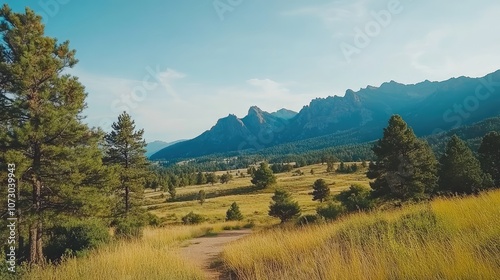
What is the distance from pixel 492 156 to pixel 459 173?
9859 mm

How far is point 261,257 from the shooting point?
909cm

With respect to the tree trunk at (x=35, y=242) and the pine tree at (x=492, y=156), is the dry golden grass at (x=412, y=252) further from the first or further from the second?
the pine tree at (x=492, y=156)

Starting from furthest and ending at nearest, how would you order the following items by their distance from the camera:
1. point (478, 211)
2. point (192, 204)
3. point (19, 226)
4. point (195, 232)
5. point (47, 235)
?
point (192, 204) < point (195, 232) < point (47, 235) < point (19, 226) < point (478, 211)

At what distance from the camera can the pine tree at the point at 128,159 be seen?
113 feet

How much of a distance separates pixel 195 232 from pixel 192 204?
4646 centimetres

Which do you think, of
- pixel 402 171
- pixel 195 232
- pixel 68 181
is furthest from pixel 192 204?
pixel 68 181

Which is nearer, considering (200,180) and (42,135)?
(42,135)

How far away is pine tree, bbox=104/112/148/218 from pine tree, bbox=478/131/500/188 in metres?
40.5

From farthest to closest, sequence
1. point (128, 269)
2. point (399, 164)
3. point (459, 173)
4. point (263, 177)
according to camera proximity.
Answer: point (263, 177) → point (459, 173) → point (399, 164) → point (128, 269)

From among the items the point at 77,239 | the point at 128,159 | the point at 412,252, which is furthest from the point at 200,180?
the point at 412,252

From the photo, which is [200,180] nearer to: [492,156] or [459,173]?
[492,156]

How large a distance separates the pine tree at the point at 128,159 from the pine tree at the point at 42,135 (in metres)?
18.0

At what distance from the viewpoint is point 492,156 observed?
4091 centimetres

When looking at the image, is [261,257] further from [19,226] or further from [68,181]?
[19,226]
